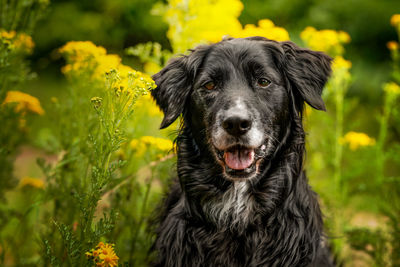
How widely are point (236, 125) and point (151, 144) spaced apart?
84 centimetres

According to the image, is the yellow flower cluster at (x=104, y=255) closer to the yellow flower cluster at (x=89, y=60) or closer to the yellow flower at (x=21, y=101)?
the yellow flower cluster at (x=89, y=60)

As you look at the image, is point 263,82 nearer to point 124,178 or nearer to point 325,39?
point 124,178

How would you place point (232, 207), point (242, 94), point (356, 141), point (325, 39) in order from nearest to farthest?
point (242, 94), point (232, 207), point (356, 141), point (325, 39)

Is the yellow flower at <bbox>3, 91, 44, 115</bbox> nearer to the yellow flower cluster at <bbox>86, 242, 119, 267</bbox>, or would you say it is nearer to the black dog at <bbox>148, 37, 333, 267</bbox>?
the black dog at <bbox>148, 37, 333, 267</bbox>

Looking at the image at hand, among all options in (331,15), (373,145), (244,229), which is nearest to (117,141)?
(244,229)

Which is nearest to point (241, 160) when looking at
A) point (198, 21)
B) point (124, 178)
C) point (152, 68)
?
point (124, 178)

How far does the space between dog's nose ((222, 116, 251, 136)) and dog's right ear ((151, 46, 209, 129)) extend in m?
0.41

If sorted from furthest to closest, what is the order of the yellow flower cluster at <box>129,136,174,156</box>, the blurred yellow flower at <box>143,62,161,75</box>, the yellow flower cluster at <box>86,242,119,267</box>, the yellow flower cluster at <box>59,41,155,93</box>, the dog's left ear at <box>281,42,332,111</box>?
the blurred yellow flower at <box>143,62,161,75</box>, the yellow flower cluster at <box>59,41,155,93</box>, the yellow flower cluster at <box>129,136,174,156</box>, the dog's left ear at <box>281,42,332,111</box>, the yellow flower cluster at <box>86,242,119,267</box>

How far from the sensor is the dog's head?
2.39m

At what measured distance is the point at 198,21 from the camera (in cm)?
372

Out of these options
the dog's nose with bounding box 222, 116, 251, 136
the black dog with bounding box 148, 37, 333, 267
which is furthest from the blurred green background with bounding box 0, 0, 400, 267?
the dog's nose with bounding box 222, 116, 251, 136

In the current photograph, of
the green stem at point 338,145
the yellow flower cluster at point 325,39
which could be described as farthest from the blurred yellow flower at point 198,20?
the green stem at point 338,145

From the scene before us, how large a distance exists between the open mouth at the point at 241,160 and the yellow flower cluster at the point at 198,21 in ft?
4.58

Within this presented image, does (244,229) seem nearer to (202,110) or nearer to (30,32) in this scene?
(202,110)
